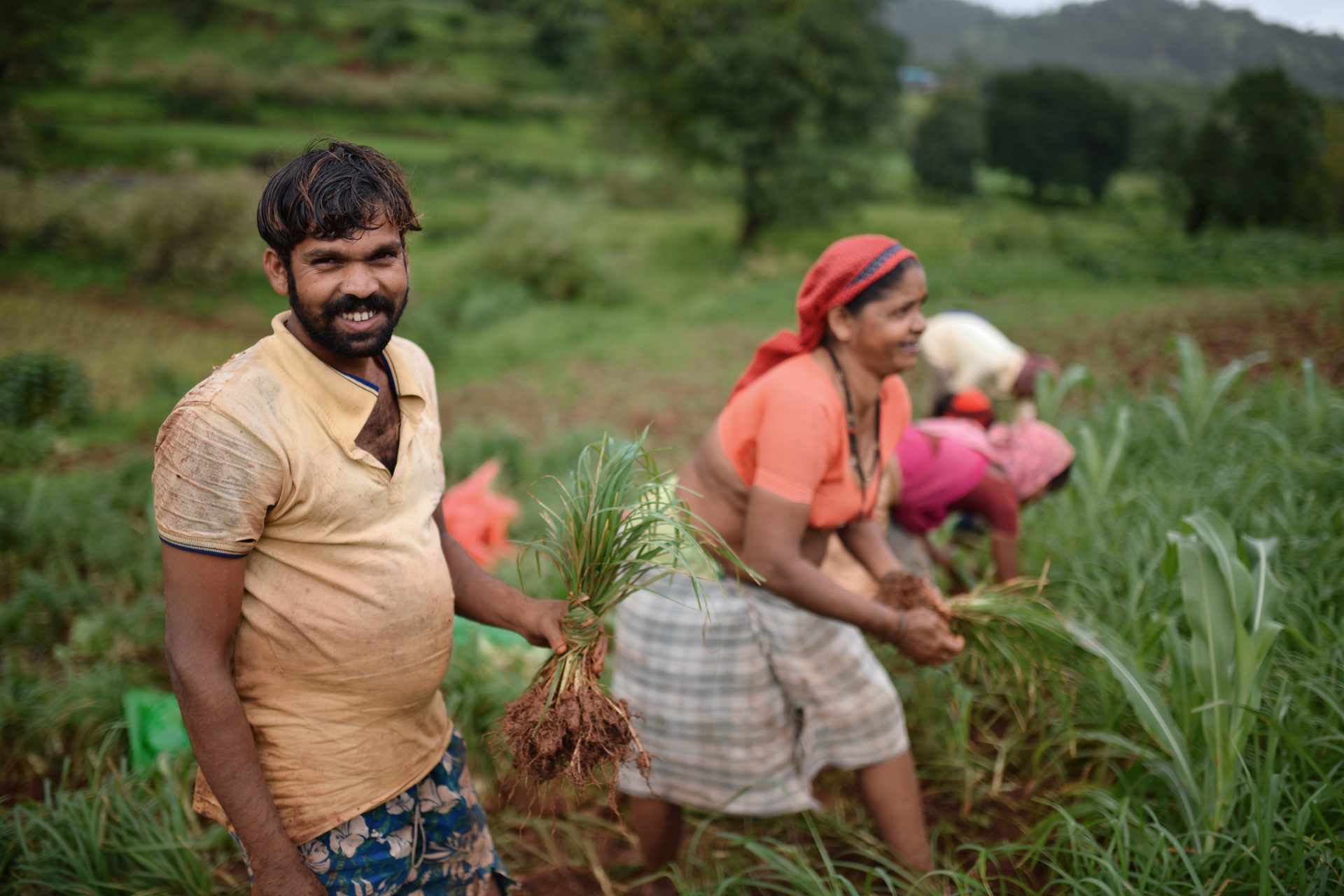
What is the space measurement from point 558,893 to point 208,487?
5.96ft

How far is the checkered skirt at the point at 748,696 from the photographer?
2.21 m

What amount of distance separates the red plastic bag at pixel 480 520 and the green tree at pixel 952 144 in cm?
1706

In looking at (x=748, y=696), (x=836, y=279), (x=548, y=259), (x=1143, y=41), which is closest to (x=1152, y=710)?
(x=748, y=696)

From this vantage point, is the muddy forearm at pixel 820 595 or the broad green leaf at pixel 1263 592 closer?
the muddy forearm at pixel 820 595

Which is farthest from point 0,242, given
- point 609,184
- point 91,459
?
point 609,184

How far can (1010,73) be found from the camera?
20.7 m

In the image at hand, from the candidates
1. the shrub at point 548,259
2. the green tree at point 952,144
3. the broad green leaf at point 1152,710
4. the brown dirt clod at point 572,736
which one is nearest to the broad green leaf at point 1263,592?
the broad green leaf at point 1152,710

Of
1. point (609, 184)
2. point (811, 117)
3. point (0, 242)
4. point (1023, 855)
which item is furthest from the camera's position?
point (609, 184)

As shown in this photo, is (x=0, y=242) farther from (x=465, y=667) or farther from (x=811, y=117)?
(x=811, y=117)

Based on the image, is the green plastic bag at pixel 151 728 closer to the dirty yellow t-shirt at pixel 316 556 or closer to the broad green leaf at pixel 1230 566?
the dirty yellow t-shirt at pixel 316 556

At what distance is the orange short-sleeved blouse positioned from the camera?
201 centimetres

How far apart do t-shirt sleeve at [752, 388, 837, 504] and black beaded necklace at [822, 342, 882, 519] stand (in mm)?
143

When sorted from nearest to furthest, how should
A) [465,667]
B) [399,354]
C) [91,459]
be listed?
1. [399,354]
2. [465,667]
3. [91,459]

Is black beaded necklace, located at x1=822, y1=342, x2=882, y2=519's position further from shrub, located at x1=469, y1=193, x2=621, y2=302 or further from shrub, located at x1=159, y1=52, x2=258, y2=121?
shrub, located at x1=159, y1=52, x2=258, y2=121
